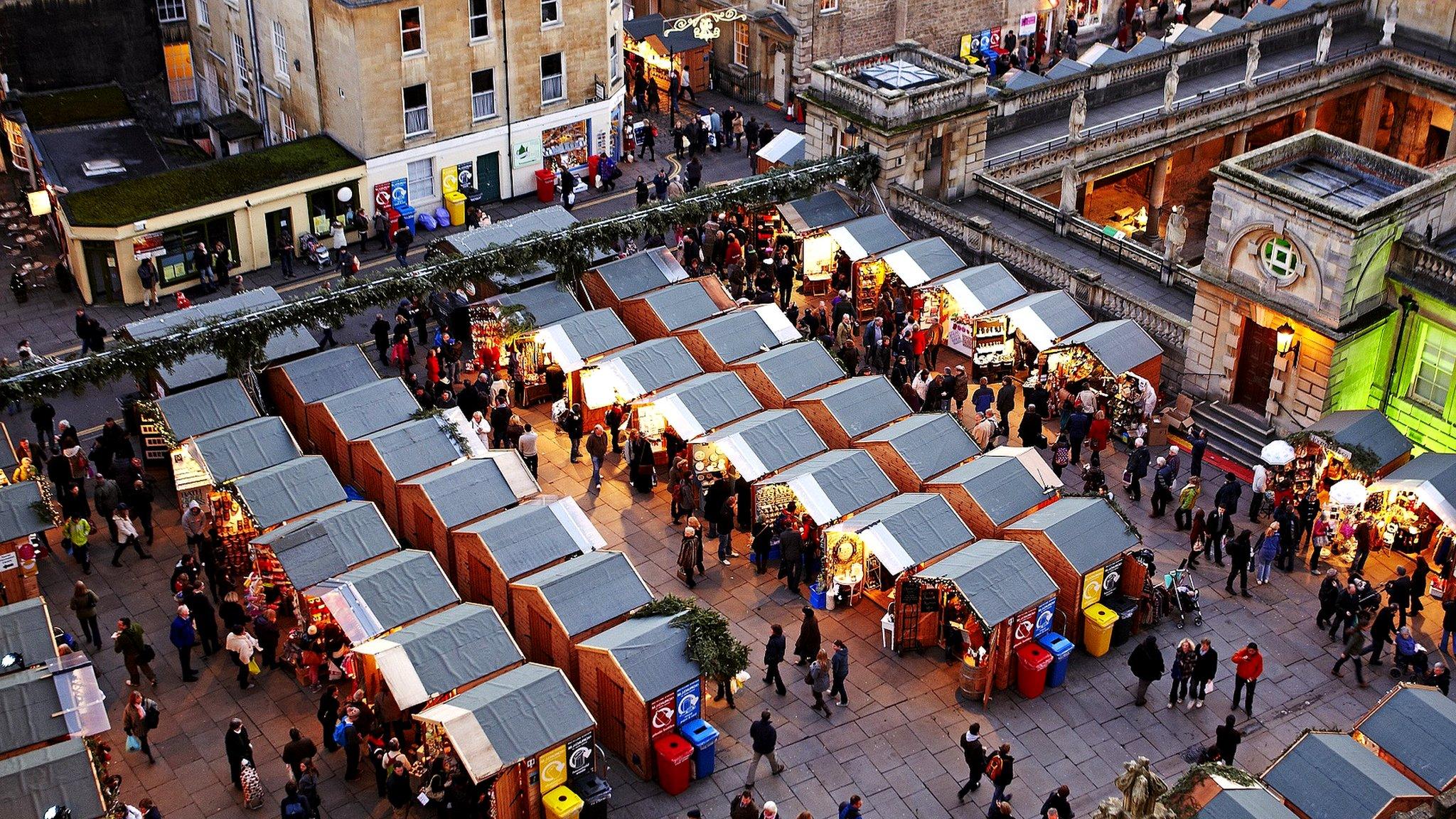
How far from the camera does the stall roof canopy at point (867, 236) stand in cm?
4466

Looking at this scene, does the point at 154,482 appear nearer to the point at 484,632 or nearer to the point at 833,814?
the point at 484,632

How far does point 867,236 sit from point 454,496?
53.8ft

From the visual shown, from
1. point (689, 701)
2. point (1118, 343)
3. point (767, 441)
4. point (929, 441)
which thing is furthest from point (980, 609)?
point (1118, 343)

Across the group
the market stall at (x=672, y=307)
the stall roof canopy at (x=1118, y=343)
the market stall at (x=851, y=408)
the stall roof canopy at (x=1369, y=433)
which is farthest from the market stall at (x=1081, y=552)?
the market stall at (x=672, y=307)

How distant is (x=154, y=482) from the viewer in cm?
3747

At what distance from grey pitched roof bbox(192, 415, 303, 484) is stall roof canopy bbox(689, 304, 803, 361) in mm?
10460

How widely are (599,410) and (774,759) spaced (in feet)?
41.2

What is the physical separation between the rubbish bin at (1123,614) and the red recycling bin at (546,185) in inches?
1016

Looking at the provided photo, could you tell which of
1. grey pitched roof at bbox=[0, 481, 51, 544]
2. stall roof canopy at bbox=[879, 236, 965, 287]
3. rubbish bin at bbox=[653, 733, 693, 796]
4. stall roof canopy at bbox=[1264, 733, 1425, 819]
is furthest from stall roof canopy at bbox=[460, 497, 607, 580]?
stall roof canopy at bbox=[879, 236, 965, 287]

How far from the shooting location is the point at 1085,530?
3228 centimetres

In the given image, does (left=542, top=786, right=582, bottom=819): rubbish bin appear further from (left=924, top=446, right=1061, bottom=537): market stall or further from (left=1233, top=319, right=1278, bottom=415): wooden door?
(left=1233, top=319, right=1278, bottom=415): wooden door

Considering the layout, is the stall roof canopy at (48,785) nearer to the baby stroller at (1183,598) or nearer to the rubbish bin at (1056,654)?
the rubbish bin at (1056,654)

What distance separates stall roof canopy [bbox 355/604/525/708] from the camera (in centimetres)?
2834

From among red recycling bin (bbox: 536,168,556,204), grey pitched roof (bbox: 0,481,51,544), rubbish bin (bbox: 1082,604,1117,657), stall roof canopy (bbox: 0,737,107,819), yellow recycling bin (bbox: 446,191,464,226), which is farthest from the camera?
red recycling bin (bbox: 536,168,556,204)
